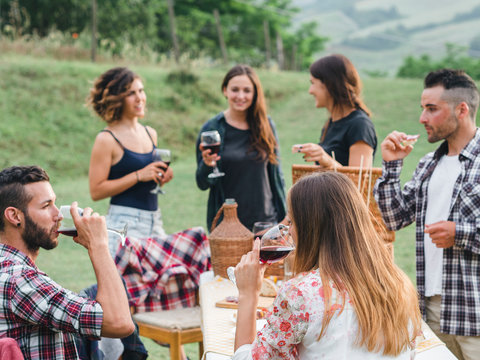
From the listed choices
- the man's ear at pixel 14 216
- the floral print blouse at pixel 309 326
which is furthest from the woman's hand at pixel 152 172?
the floral print blouse at pixel 309 326

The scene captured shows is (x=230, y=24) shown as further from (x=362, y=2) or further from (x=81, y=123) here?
(x=362, y=2)

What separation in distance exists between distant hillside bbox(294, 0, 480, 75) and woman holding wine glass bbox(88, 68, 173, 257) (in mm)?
51580

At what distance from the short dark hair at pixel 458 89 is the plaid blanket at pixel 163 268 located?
182cm

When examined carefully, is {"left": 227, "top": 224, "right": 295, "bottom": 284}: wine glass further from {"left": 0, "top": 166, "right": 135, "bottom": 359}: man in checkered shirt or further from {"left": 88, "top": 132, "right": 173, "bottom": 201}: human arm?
{"left": 88, "top": 132, "right": 173, "bottom": 201}: human arm

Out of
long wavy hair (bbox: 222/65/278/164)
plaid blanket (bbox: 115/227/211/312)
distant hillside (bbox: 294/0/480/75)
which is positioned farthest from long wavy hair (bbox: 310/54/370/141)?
distant hillside (bbox: 294/0/480/75)

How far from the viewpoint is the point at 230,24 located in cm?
3147

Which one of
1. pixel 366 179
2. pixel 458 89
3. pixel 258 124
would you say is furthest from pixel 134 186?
pixel 458 89

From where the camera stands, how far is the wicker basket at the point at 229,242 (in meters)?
3.04

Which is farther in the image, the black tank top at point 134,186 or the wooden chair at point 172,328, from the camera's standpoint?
the black tank top at point 134,186

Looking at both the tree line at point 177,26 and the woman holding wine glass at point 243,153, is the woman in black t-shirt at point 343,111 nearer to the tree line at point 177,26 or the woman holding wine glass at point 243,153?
the woman holding wine glass at point 243,153

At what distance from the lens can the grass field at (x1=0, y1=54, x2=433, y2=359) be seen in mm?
9227

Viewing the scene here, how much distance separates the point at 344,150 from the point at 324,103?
1.16ft

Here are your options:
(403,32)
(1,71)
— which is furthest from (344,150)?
(403,32)

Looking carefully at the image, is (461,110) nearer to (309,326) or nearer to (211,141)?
(211,141)
